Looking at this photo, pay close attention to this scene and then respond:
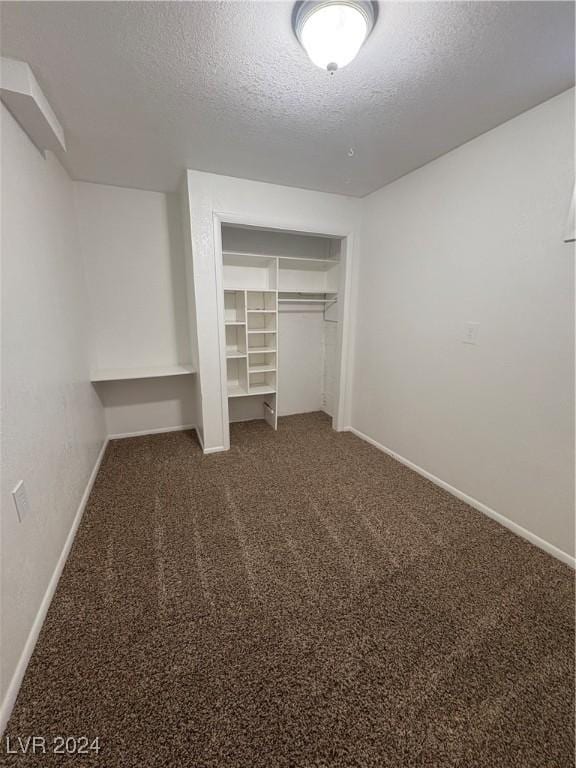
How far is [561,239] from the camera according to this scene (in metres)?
1.53

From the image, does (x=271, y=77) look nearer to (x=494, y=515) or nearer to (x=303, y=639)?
(x=303, y=639)

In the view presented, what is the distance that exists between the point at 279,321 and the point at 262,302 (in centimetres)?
33

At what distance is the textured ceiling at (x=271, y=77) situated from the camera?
110 centimetres

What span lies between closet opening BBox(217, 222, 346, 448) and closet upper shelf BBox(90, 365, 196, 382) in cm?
46

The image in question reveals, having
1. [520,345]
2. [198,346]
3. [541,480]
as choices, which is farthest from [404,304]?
[198,346]

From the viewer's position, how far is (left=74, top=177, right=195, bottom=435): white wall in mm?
2695

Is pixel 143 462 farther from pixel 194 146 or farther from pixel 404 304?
pixel 404 304

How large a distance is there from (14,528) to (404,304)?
107 inches

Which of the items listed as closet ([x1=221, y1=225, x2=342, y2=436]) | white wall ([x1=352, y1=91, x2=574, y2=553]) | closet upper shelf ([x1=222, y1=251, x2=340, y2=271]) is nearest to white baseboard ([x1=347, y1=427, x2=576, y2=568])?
white wall ([x1=352, y1=91, x2=574, y2=553])

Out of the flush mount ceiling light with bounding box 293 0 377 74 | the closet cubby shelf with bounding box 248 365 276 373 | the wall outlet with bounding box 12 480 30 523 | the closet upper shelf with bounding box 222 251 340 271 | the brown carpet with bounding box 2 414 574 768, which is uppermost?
the flush mount ceiling light with bounding box 293 0 377 74

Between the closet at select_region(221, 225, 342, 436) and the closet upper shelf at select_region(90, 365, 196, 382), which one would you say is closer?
the closet upper shelf at select_region(90, 365, 196, 382)

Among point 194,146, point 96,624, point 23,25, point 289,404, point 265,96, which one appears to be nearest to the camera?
point 23,25

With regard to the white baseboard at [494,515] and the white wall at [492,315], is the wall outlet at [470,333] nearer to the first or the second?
the white wall at [492,315]

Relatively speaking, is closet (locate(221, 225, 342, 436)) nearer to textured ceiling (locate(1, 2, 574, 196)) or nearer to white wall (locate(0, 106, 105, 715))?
textured ceiling (locate(1, 2, 574, 196))
